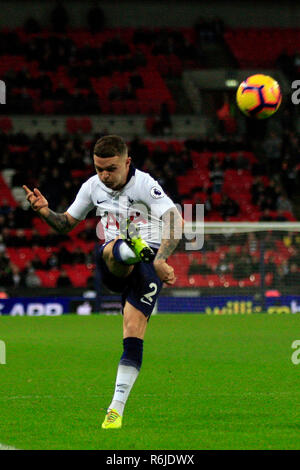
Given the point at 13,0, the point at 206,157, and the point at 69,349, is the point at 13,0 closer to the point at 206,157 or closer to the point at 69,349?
the point at 206,157

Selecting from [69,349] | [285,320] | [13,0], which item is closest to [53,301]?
[285,320]

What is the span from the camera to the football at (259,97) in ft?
33.5

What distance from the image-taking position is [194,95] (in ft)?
120

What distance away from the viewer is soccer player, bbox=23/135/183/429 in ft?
22.9

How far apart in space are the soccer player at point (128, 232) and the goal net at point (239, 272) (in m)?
15.1

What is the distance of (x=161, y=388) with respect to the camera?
9.79 metres

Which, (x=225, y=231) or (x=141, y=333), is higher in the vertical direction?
(x=225, y=231)

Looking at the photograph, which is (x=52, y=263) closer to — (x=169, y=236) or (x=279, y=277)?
(x=279, y=277)

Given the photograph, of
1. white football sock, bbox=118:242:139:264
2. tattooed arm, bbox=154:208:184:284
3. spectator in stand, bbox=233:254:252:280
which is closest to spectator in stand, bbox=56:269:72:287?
spectator in stand, bbox=233:254:252:280

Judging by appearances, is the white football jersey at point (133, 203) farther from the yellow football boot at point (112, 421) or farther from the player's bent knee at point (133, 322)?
the yellow football boot at point (112, 421)

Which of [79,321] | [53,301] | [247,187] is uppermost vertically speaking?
[247,187]

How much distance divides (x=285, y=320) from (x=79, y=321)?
437cm

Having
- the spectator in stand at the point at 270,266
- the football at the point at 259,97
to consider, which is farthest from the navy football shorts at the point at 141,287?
Answer: the spectator in stand at the point at 270,266
